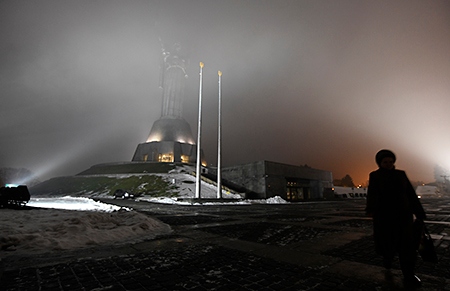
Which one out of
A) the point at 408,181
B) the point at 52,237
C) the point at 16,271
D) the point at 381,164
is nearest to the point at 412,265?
the point at 408,181

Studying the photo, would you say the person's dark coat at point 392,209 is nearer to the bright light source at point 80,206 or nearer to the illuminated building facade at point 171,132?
the bright light source at point 80,206

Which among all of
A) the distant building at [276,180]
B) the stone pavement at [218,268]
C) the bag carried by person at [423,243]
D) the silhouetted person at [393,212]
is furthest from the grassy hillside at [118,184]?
the bag carried by person at [423,243]

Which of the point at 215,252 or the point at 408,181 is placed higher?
the point at 408,181

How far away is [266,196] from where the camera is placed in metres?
36.7

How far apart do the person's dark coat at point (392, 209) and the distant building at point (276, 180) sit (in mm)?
34324

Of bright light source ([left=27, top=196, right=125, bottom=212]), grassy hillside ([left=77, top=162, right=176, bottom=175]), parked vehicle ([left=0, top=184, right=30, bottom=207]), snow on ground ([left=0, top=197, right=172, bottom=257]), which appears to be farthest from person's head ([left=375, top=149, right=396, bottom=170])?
grassy hillside ([left=77, top=162, right=176, bottom=175])

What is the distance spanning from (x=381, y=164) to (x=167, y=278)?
355 cm

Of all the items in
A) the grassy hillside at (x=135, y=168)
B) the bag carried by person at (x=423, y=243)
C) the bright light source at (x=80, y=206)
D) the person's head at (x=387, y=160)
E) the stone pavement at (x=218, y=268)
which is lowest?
the bright light source at (x=80, y=206)

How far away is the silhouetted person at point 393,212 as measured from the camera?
9.71 ft

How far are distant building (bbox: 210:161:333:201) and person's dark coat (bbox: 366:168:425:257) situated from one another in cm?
3432

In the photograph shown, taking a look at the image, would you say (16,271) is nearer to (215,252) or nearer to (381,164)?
(215,252)

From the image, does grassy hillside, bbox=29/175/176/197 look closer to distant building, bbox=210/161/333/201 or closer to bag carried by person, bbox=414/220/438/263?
distant building, bbox=210/161/333/201

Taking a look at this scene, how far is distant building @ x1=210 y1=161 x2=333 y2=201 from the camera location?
37.7 metres

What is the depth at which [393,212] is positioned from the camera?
314 cm
